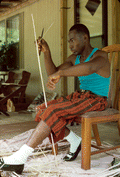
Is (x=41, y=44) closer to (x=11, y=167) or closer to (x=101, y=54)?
(x=101, y=54)

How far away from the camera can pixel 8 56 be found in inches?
271

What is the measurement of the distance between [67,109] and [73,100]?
0.45ft

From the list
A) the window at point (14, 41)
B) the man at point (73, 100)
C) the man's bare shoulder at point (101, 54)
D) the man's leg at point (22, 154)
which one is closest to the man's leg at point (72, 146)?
the man at point (73, 100)

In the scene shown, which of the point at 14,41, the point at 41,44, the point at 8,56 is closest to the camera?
the point at 41,44

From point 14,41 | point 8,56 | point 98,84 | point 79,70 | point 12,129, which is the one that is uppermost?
point 14,41

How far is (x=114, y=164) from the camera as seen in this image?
176 cm

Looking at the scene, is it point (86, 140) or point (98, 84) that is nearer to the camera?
point (86, 140)

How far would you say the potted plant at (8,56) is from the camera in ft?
22.6

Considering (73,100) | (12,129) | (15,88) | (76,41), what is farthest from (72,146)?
(15,88)

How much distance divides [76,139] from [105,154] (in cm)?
35

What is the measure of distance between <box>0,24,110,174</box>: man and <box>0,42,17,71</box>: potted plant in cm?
513

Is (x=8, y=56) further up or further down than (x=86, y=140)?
further up

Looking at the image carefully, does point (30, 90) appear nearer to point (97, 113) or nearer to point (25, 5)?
point (25, 5)

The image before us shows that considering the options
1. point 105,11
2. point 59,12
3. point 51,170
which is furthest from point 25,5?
point 51,170
